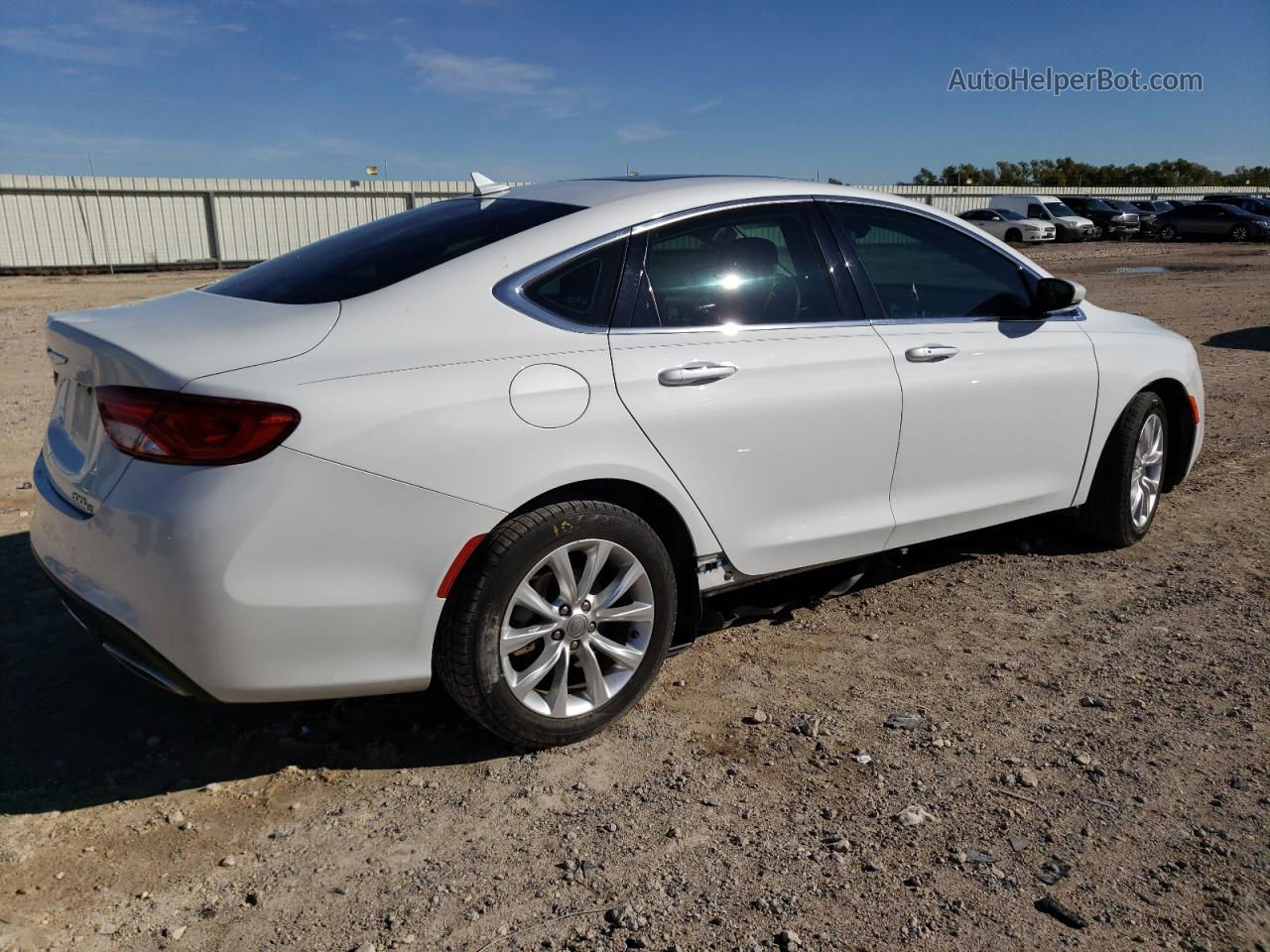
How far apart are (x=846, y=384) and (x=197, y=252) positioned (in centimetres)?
2917

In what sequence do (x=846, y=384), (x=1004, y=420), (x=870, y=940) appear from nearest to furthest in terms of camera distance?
1. (x=870, y=940)
2. (x=846, y=384)
3. (x=1004, y=420)

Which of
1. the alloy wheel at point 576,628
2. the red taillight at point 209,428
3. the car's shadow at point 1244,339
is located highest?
the red taillight at point 209,428

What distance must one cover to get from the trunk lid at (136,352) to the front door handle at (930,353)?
7.00 ft

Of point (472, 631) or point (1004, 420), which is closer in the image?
point (472, 631)

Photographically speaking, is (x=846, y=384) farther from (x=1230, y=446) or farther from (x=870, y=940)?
(x=1230, y=446)

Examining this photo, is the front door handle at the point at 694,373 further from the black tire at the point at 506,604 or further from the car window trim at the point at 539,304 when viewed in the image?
the black tire at the point at 506,604

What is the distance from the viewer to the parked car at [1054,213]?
37.9 meters

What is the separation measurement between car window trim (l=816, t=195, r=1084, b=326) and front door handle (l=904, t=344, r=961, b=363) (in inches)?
4.8

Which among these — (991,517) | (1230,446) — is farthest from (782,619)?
(1230,446)

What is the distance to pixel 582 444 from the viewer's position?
3.08 metres

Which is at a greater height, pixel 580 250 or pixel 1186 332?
pixel 580 250

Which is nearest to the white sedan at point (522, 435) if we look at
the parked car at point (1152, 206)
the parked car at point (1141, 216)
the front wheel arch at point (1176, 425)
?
the front wheel arch at point (1176, 425)

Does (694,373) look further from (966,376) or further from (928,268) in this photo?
(928,268)

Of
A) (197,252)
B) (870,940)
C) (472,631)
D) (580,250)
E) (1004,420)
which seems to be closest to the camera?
(870,940)
